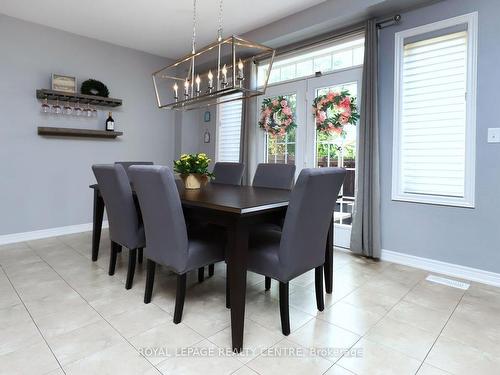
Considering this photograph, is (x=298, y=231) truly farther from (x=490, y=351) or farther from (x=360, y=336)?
(x=490, y=351)

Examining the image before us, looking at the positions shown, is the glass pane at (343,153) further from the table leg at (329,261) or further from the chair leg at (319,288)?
the chair leg at (319,288)

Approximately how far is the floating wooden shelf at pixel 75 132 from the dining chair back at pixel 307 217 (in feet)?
11.6

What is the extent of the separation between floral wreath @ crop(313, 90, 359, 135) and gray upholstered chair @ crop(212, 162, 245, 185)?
3.63ft

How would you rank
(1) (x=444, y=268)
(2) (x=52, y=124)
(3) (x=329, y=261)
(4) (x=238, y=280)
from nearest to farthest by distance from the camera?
(4) (x=238, y=280), (3) (x=329, y=261), (1) (x=444, y=268), (2) (x=52, y=124)

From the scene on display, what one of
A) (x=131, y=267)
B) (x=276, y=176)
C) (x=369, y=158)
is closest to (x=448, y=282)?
(x=369, y=158)

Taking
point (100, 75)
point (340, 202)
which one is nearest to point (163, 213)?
point (340, 202)

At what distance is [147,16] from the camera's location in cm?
356

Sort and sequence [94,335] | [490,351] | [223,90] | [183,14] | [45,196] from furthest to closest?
[45,196] → [183,14] → [223,90] → [94,335] → [490,351]

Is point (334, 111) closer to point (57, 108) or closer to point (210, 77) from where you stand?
point (210, 77)

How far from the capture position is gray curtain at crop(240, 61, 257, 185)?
14.0 ft

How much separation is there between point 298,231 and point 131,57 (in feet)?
13.9

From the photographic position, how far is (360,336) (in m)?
1.79

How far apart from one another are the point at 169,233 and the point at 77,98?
318 centimetres

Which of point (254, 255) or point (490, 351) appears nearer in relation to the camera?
point (490, 351)
